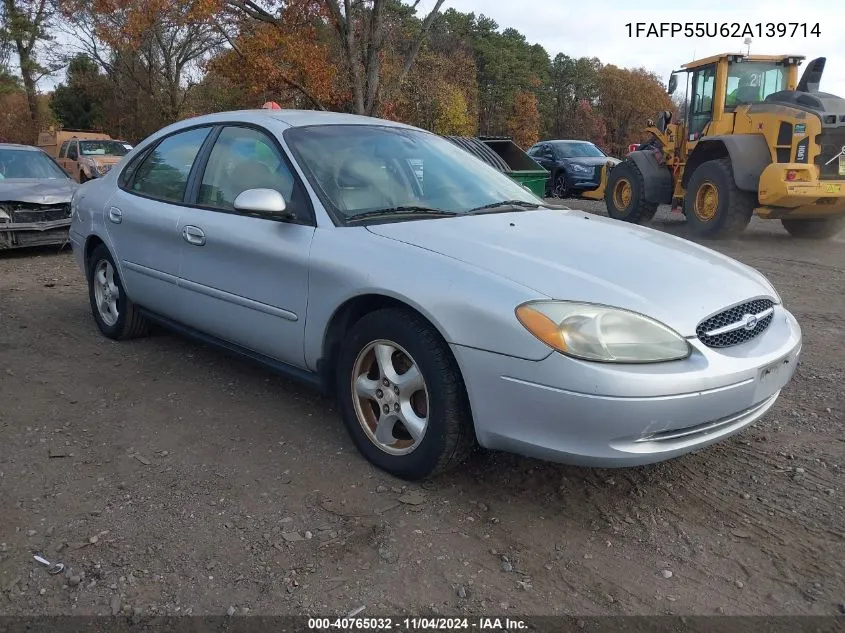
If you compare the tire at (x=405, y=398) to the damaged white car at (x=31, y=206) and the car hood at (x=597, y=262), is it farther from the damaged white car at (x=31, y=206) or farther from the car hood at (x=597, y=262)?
the damaged white car at (x=31, y=206)

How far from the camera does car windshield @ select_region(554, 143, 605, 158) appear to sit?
1950 centimetres

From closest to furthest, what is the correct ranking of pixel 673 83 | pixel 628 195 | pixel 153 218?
pixel 153 218, pixel 673 83, pixel 628 195

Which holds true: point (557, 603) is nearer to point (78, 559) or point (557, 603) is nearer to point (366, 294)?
point (366, 294)

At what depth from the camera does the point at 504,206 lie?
3805mm

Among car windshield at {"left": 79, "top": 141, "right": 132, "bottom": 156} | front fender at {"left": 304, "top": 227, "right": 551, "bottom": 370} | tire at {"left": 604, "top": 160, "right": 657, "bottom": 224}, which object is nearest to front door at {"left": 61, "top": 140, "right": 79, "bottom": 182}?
car windshield at {"left": 79, "top": 141, "right": 132, "bottom": 156}

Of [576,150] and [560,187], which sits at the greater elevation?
[576,150]

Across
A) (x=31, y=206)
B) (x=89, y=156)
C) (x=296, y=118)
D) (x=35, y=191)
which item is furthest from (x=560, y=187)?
(x=296, y=118)

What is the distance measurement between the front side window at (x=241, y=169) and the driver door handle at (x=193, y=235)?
0.51 feet

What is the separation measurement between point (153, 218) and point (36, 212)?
5.49m

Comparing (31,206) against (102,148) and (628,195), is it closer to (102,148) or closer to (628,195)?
(628,195)

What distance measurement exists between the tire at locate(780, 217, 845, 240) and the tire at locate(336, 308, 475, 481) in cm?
1021

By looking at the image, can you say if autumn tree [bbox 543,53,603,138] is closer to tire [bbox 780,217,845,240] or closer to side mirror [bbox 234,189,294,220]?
tire [bbox 780,217,845,240]

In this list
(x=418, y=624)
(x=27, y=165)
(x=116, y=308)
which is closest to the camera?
(x=418, y=624)

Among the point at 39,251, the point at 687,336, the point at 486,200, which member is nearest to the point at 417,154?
the point at 486,200
